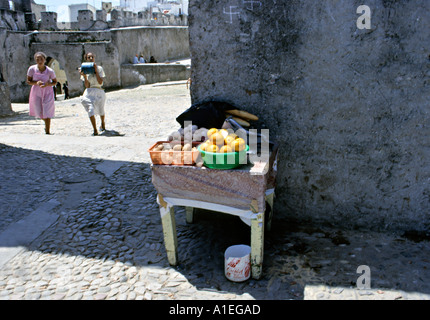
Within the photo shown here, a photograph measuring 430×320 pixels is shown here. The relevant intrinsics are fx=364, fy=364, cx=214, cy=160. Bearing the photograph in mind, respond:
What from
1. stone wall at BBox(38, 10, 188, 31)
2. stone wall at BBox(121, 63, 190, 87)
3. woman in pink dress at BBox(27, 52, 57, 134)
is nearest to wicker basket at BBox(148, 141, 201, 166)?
woman in pink dress at BBox(27, 52, 57, 134)

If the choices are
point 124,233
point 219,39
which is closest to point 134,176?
point 124,233

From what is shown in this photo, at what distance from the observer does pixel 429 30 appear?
2.96 meters

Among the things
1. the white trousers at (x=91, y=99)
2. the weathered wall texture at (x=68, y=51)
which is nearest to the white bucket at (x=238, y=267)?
the white trousers at (x=91, y=99)

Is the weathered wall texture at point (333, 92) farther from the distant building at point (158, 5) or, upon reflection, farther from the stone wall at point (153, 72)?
the distant building at point (158, 5)

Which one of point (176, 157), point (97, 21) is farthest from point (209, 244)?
point (97, 21)

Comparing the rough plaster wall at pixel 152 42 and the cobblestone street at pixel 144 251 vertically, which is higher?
the rough plaster wall at pixel 152 42

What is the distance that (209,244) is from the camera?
334 centimetres

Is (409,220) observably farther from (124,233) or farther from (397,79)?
(124,233)

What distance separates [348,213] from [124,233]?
7.20 feet

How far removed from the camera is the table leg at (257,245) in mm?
2705

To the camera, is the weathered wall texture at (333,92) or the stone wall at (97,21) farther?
the stone wall at (97,21)

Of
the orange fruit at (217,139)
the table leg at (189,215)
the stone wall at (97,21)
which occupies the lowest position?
the table leg at (189,215)

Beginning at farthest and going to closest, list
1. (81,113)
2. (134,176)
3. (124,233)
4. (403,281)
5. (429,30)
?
(81,113) → (134,176) → (124,233) → (429,30) → (403,281)

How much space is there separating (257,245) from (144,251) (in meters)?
1.09
